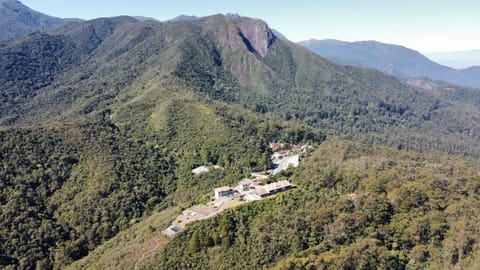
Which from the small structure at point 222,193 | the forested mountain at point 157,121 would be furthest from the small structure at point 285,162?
the small structure at point 222,193

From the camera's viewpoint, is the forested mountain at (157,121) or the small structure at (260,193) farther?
the forested mountain at (157,121)

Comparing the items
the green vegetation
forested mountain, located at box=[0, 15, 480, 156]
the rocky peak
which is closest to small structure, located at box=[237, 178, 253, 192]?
the green vegetation

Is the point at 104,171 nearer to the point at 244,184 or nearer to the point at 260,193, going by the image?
the point at 244,184

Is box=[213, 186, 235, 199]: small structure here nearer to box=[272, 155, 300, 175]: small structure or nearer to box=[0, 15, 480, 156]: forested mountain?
box=[272, 155, 300, 175]: small structure

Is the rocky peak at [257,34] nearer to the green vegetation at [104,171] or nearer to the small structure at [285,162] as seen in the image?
the green vegetation at [104,171]

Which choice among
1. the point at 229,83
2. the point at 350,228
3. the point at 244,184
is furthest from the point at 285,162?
the point at 229,83
